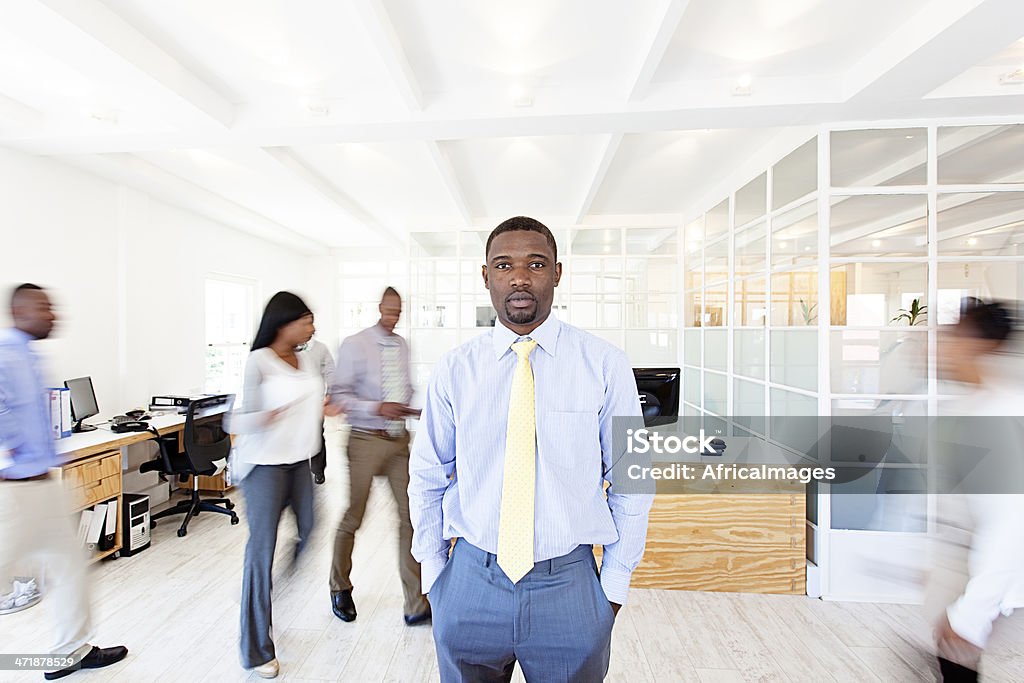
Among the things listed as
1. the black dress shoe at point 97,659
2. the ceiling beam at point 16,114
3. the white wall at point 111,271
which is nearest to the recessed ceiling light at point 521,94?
the ceiling beam at point 16,114

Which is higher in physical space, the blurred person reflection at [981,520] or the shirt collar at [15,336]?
the shirt collar at [15,336]

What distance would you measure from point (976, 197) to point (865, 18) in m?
1.33

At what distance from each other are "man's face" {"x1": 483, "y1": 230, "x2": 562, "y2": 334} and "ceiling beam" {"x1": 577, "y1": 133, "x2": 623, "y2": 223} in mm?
2480

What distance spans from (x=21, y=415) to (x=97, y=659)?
43.3 inches

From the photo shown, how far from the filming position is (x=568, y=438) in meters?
1.29

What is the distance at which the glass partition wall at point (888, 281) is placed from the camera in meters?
2.92

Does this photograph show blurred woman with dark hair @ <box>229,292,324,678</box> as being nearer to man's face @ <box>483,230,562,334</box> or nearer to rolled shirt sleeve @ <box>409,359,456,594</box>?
rolled shirt sleeve @ <box>409,359,456,594</box>

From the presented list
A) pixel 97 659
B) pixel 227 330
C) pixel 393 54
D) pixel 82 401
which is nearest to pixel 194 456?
pixel 82 401

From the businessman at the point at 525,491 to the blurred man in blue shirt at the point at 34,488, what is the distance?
174 centimetres

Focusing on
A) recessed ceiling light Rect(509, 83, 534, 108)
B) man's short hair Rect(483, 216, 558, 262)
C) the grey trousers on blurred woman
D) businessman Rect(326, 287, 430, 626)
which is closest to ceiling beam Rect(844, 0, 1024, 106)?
recessed ceiling light Rect(509, 83, 534, 108)

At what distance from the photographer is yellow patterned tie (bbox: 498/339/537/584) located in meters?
1.24

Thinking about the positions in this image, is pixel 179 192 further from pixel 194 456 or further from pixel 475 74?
pixel 475 74

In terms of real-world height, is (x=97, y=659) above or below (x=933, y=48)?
below
